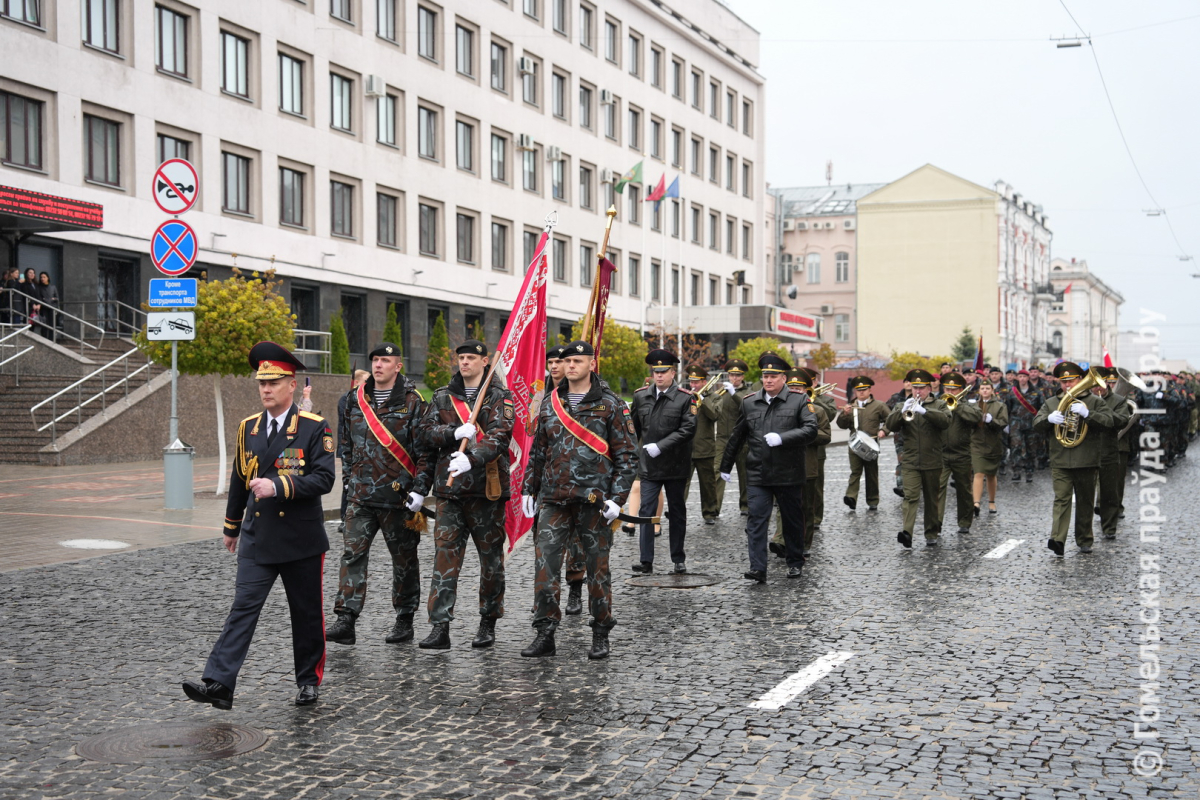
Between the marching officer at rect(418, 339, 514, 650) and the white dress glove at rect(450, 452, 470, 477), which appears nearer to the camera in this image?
the white dress glove at rect(450, 452, 470, 477)

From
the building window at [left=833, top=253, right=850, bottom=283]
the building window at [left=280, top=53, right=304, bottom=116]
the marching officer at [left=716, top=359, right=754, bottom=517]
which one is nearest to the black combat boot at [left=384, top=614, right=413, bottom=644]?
the marching officer at [left=716, top=359, right=754, bottom=517]

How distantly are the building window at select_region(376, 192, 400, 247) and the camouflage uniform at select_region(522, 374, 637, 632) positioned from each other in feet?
106

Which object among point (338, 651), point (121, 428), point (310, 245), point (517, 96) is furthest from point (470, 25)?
point (338, 651)

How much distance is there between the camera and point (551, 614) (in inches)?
291

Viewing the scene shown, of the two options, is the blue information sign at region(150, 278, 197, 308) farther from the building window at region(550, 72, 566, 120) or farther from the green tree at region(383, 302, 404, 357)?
the building window at region(550, 72, 566, 120)

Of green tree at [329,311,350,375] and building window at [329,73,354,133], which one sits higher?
building window at [329,73,354,133]

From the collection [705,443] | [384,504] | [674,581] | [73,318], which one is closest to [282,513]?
[384,504]

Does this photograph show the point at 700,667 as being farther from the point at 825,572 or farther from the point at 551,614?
the point at 825,572

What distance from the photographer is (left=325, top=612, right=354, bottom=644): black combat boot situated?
7629mm

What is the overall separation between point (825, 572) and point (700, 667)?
4048mm

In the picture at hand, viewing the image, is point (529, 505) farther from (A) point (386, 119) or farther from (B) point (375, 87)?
(A) point (386, 119)

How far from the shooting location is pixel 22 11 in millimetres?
27266

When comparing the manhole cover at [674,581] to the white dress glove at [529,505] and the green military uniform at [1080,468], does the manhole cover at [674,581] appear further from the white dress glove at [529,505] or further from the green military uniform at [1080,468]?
the green military uniform at [1080,468]

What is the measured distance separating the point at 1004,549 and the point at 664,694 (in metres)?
6.97
